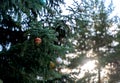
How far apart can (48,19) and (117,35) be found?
1133cm

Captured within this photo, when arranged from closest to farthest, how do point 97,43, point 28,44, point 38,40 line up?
point 38,40 < point 28,44 < point 97,43

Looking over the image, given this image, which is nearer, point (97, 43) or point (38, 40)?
point (38, 40)

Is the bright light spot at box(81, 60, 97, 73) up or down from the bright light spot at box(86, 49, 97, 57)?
down

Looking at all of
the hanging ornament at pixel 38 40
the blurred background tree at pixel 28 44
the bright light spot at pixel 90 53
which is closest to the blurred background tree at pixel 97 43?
the bright light spot at pixel 90 53

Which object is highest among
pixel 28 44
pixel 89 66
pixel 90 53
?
pixel 28 44

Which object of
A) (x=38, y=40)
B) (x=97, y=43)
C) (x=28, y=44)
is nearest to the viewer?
(x=38, y=40)

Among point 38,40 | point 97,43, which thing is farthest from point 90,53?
point 38,40

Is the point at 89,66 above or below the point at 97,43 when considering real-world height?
below

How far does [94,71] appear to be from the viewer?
16.5 m

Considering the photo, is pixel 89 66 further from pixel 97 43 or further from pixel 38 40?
pixel 38 40

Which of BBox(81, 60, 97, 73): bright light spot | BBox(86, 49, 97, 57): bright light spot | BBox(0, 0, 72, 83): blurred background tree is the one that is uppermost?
BBox(0, 0, 72, 83): blurred background tree

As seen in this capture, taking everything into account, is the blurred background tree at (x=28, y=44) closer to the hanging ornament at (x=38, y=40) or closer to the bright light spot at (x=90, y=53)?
the hanging ornament at (x=38, y=40)

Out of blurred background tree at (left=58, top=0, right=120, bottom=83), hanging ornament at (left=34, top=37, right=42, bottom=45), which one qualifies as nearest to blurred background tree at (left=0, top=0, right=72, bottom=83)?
hanging ornament at (left=34, top=37, right=42, bottom=45)

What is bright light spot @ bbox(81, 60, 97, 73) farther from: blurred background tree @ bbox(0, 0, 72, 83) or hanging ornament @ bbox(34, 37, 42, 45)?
hanging ornament @ bbox(34, 37, 42, 45)
